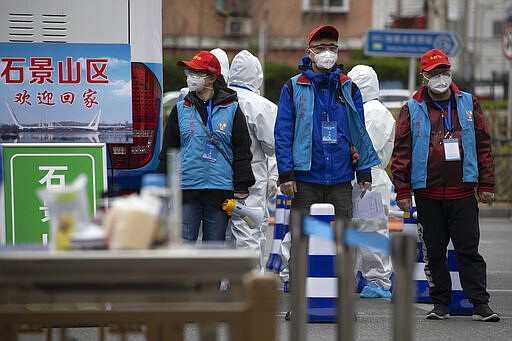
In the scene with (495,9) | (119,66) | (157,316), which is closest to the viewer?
(157,316)

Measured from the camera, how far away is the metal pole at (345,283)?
4.76m

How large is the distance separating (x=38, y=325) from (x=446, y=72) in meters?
5.21

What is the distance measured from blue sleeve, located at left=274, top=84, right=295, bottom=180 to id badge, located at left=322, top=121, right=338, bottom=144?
9.1 inches

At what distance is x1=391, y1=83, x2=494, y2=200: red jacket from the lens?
894 cm

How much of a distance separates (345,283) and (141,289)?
0.89 meters

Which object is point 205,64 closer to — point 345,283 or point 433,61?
point 433,61

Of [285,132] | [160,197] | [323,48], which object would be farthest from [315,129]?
[160,197]

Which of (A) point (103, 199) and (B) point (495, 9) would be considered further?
(B) point (495, 9)

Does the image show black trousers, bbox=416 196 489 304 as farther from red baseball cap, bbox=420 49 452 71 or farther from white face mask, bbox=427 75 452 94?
red baseball cap, bbox=420 49 452 71

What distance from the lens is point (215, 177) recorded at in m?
8.92

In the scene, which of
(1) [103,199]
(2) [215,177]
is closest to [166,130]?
(2) [215,177]

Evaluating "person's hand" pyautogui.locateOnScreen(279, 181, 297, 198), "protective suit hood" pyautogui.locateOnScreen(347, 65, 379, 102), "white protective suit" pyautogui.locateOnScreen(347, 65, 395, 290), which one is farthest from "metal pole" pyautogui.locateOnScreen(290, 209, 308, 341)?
"protective suit hood" pyautogui.locateOnScreen(347, 65, 379, 102)

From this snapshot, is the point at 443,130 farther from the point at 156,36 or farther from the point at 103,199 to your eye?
the point at 103,199

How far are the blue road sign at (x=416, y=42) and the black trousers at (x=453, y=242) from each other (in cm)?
1378
